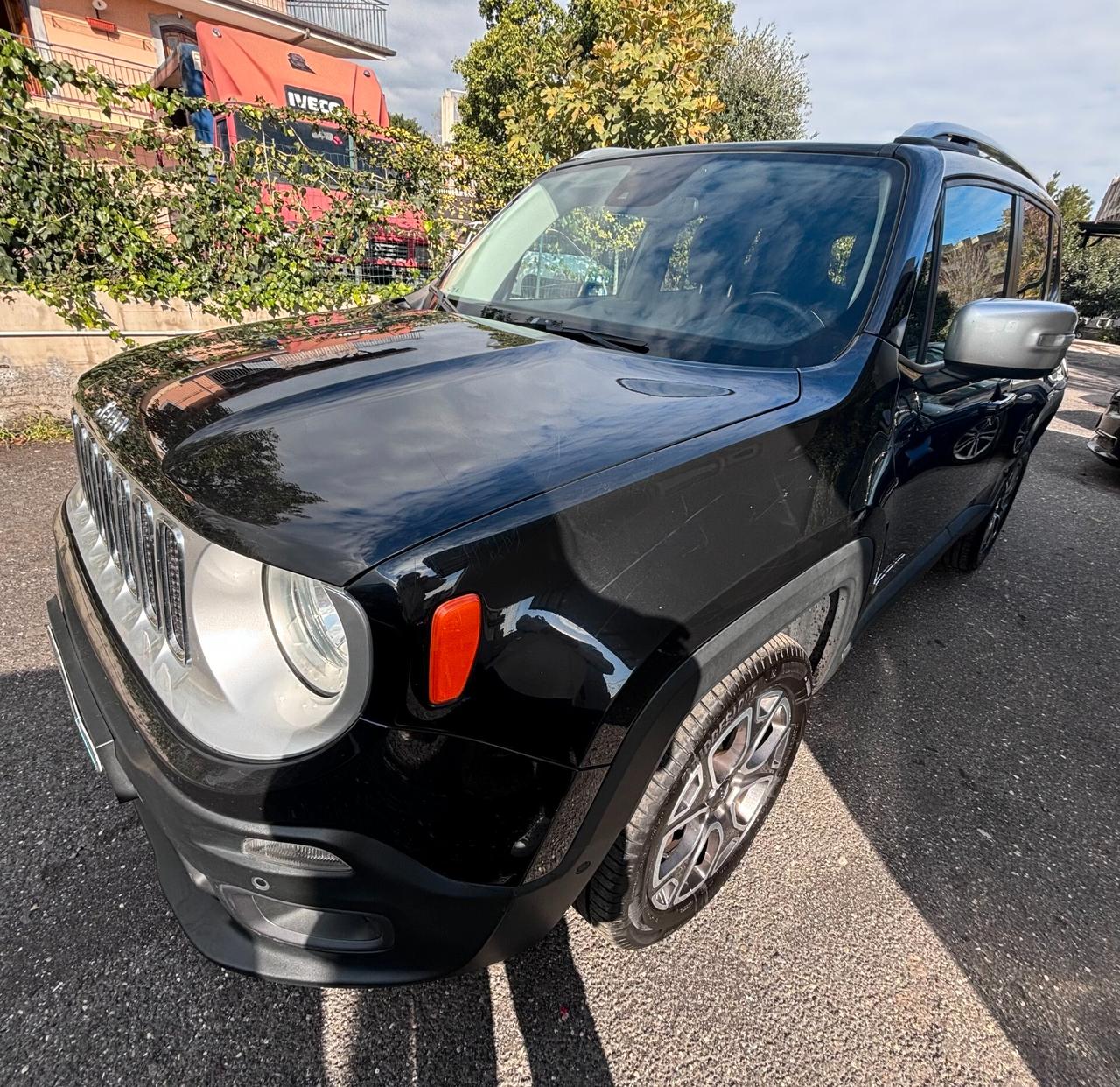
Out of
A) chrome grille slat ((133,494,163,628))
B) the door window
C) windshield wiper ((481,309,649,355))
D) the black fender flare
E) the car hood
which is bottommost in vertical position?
Result: the black fender flare

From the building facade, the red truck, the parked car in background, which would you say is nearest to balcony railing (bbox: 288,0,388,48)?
the building facade

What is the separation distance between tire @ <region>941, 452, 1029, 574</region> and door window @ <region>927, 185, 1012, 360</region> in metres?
→ 1.29

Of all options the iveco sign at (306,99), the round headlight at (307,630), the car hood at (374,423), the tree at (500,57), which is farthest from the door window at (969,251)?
the tree at (500,57)

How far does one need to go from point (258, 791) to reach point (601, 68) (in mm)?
7272

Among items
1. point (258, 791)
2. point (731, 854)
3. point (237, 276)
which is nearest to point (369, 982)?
point (258, 791)

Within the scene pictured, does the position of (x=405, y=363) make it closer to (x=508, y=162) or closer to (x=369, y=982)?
(x=369, y=982)

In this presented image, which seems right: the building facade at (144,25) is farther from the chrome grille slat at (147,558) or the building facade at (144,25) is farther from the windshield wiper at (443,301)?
the chrome grille slat at (147,558)

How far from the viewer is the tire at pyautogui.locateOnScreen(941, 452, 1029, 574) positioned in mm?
3656

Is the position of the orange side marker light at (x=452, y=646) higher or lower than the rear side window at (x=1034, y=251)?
lower

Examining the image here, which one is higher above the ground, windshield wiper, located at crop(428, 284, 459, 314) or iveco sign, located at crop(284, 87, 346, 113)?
iveco sign, located at crop(284, 87, 346, 113)

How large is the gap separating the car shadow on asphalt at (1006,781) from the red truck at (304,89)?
16.5ft

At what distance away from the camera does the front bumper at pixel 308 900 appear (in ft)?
3.63

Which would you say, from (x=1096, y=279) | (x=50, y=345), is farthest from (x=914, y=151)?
(x=1096, y=279)

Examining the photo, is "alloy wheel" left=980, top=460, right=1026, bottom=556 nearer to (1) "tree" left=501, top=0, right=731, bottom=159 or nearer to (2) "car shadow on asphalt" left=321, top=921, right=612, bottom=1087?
(2) "car shadow on asphalt" left=321, top=921, right=612, bottom=1087
